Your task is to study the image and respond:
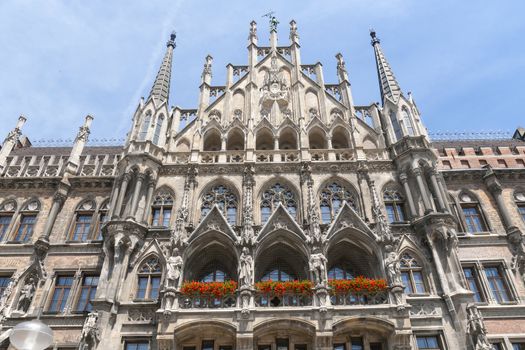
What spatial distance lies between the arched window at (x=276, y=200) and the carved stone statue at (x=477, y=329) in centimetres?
813

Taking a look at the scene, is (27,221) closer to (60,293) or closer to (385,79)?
(60,293)

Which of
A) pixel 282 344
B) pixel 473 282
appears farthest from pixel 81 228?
pixel 473 282

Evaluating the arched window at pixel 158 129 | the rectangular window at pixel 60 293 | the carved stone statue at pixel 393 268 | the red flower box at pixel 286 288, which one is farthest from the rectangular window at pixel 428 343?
the arched window at pixel 158 129

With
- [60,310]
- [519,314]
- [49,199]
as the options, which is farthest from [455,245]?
[49,199]

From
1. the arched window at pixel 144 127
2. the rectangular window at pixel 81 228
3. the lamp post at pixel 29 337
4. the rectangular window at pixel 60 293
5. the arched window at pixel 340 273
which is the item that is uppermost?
the arched window at pixel 144 127

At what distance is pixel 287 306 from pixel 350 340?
108 inches

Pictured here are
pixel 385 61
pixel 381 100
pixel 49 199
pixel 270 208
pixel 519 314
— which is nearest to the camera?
pixel 519 314

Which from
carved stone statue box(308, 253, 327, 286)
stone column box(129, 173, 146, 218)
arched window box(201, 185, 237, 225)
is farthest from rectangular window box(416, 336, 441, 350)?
stone column box(129, 173, 146, 218)

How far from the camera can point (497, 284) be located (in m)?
18.2

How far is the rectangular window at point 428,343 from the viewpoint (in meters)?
15.8

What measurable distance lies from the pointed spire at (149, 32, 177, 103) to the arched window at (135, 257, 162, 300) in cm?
1022

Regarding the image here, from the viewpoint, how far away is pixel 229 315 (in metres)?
15.7

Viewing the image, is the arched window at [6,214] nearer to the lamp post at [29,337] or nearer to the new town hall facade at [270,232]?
the new town hall facade at [270,232]

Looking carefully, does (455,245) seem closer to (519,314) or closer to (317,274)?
(519,314)
